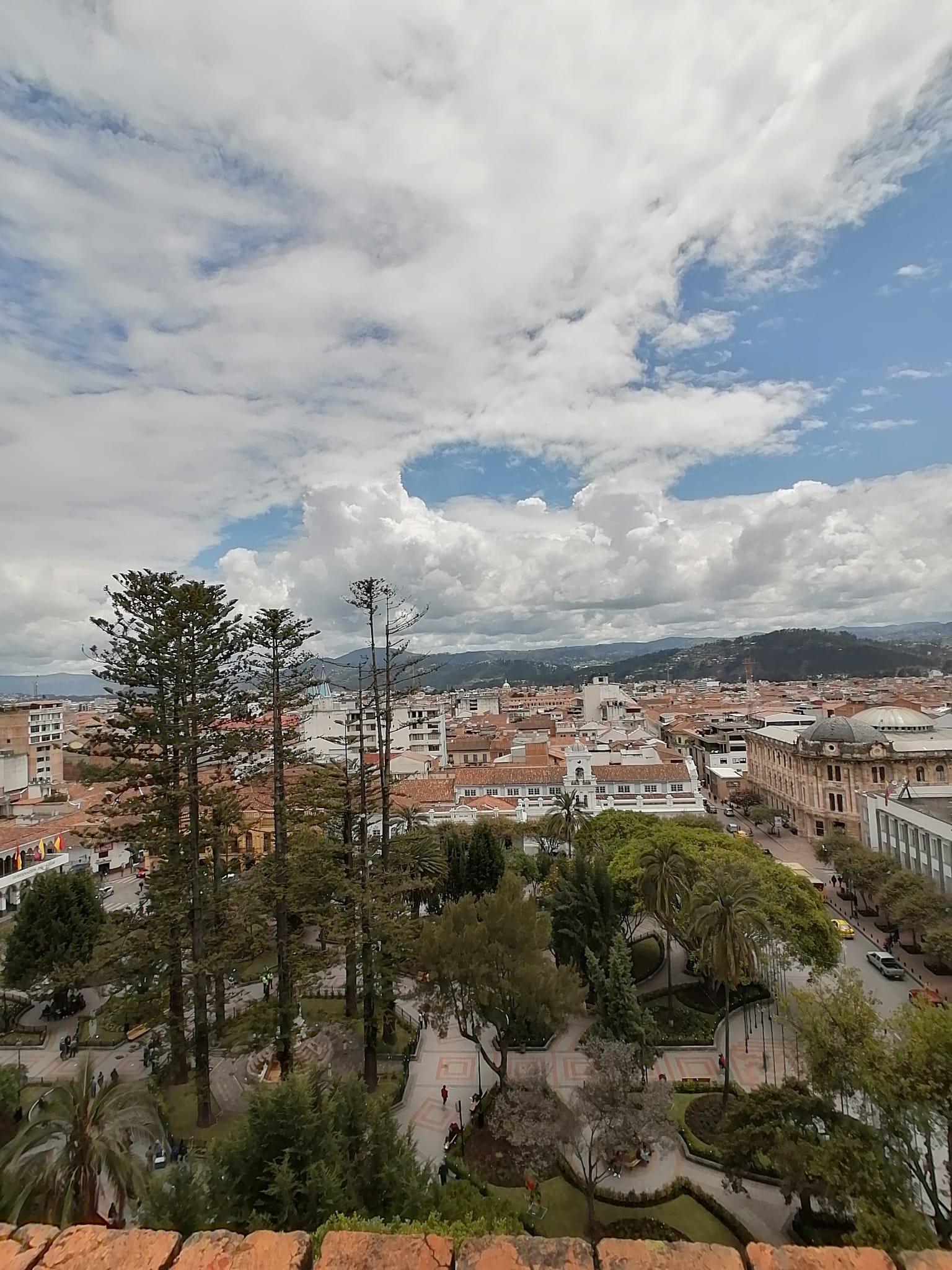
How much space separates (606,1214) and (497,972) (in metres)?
4.54

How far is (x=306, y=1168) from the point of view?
835 centimetres

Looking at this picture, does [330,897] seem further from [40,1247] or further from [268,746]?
[40,1247]

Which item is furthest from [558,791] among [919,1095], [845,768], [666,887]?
[919,1095]

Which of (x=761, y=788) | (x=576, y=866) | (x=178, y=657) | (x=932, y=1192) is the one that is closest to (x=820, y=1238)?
(x=932, y=1192)

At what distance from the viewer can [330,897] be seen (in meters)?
17.9

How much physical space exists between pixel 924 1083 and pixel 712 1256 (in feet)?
26.3

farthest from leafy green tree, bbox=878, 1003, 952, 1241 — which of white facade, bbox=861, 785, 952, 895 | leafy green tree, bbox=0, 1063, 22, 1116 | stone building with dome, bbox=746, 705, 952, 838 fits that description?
stone building with dome, bbox=746, 705, 952, 838

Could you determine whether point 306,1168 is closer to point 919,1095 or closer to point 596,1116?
point 596,1116

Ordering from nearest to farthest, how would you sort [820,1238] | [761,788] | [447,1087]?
[820,1238] → [447,1087] → [761,788]

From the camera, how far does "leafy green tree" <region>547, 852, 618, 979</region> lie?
792 inches

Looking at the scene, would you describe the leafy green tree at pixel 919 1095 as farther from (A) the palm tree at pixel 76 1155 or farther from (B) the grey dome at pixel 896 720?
(B) the grey dome at pixel 896 720

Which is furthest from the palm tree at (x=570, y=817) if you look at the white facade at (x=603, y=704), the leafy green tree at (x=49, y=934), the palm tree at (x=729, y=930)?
the white facade at (x=603, y=704)

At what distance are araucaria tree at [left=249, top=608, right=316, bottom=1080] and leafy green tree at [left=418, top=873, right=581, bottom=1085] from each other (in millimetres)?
3281

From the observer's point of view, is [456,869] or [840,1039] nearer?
[840,1039]
